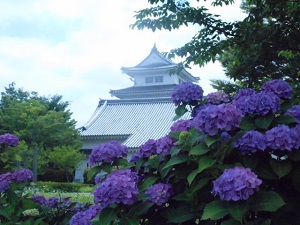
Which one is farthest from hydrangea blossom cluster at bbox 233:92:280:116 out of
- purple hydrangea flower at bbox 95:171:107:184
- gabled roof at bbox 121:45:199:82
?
gabled roof at bbox 121:45:199:82

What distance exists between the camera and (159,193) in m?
1.78

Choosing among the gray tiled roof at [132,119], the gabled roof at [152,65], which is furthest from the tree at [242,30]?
the gabled roof at [152,65]

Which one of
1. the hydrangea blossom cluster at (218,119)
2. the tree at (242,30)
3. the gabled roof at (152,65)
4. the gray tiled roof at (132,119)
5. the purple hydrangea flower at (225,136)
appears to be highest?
the gabled roof at (152,65)

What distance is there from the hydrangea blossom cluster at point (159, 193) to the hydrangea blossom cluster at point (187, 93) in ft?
1.53

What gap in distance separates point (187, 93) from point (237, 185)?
2.45 ft

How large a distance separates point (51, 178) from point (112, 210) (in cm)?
2125

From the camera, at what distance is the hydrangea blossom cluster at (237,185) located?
139cm

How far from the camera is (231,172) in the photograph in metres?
1.44

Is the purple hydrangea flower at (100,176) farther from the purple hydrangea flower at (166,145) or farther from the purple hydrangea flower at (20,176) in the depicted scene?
the purple hydrangea flower at (20,176)

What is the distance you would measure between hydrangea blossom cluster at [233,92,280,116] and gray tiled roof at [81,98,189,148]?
21985 millimetres

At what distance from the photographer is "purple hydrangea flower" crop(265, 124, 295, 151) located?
1.57 meters

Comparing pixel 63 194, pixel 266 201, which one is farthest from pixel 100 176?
pixel 63 194

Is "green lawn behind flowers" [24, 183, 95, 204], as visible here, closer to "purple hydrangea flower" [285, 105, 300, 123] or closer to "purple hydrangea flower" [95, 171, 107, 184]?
"purple hydrangea flower" [95, 171, 107, 184]

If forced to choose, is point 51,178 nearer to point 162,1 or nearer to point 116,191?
point 162,1
